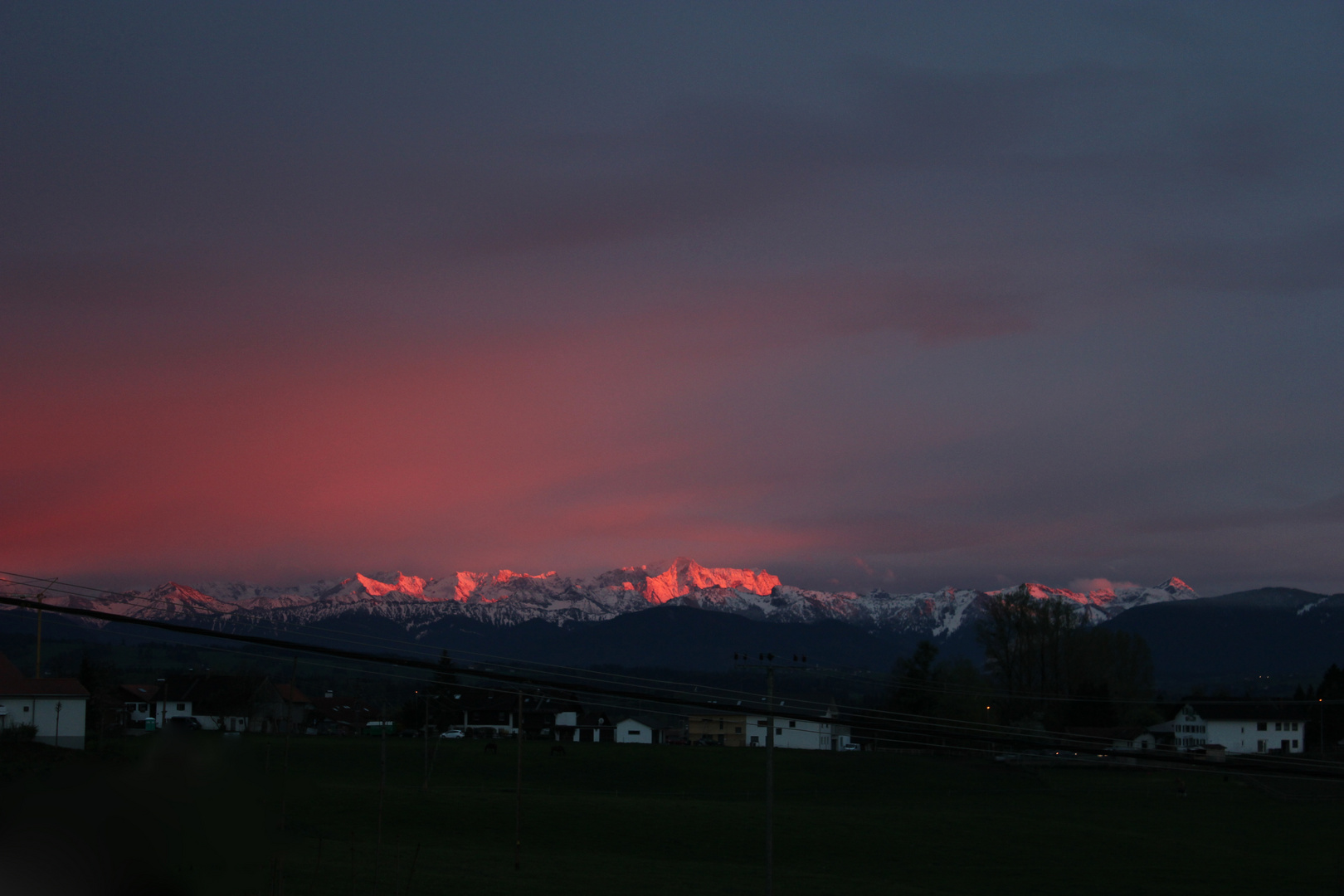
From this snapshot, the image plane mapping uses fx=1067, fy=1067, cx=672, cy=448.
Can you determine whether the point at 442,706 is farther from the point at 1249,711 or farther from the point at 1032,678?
the point at 1249,711

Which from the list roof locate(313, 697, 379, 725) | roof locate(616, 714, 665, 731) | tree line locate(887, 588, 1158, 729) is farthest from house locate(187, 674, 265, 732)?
tree line locate(887, 588, 1158, 729)

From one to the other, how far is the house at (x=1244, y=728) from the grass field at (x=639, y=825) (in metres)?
46.4

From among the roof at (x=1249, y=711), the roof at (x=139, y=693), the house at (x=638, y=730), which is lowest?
the house at (x=638, y=730)

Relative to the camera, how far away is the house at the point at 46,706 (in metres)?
59.7

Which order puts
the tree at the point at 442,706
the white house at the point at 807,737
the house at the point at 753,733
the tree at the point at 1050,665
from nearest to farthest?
the tree at the point at 442,706
the tree at the point at 1050,665
the white house at the point at 807,737
the house at the point at 753,733

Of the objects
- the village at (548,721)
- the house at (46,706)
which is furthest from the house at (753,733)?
the house at (46,706)

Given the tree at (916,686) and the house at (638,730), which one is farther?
the house at (638,730)

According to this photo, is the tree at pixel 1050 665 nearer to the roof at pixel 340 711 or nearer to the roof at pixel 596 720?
the roof at pixel 596 720

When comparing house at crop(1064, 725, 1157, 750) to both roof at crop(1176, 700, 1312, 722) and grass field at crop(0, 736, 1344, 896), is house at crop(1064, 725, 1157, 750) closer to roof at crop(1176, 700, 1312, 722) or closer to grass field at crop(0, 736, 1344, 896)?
roof at crop(1176, 700, 1312, 722)

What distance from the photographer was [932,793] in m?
74.8

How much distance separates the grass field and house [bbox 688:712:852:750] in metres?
36.3

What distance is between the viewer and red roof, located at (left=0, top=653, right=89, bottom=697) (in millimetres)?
60719

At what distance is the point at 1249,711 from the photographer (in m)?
131

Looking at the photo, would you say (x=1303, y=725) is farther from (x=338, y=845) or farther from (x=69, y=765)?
(x=69, y=765)
